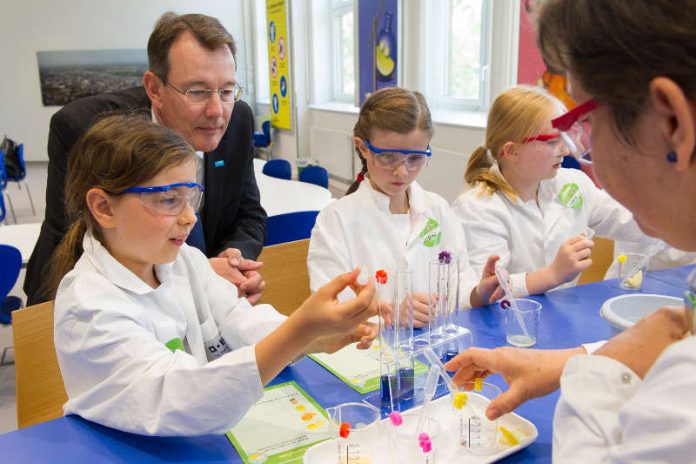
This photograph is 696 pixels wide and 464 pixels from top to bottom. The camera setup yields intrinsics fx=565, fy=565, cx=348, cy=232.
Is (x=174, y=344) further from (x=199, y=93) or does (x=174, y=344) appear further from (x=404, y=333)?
(x=199, y=93)

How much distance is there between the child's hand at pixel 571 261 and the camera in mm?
1681

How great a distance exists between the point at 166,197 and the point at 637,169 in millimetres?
994

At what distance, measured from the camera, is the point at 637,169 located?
0.61m

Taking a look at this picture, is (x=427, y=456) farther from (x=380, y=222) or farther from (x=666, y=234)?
(x=380, y=222)

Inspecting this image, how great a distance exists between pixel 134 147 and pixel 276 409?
664 millimetres

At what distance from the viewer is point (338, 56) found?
789cm

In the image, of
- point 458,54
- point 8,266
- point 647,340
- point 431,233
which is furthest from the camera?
point 458,54

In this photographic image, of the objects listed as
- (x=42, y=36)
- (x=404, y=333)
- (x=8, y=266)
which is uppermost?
(x=42, y=36)

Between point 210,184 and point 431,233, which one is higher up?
point 210,184

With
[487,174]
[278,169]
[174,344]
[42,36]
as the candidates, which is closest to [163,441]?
[174,344]

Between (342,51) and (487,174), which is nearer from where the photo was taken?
(487,174)

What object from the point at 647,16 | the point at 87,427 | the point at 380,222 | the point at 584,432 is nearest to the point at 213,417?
the point at 87,427

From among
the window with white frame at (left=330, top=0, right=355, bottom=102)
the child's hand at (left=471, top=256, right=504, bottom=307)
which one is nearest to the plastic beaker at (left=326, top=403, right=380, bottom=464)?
the child's hand at (left=471, top=256, right=504, bottom=307)

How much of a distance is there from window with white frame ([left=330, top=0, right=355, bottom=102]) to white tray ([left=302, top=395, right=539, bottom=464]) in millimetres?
6733
